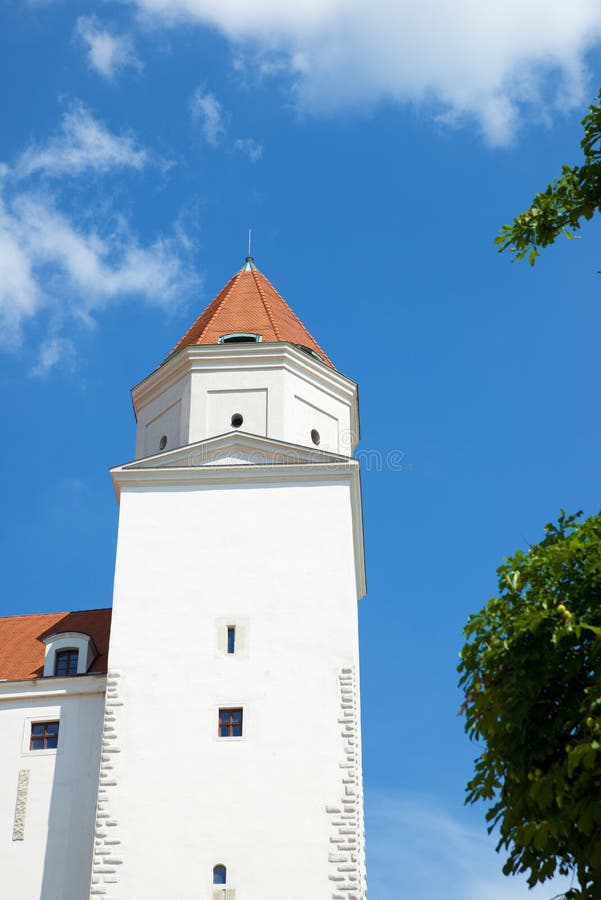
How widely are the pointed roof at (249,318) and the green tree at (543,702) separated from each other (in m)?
16.4

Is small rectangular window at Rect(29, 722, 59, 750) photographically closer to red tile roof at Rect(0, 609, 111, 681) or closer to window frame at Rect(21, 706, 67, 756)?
window frame at Rect(21, 706, 67, 756)

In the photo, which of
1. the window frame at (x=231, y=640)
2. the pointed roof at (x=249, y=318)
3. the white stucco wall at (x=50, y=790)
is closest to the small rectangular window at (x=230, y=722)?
the window frame at (x=231, y=640)

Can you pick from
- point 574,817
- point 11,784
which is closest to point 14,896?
point 11,784

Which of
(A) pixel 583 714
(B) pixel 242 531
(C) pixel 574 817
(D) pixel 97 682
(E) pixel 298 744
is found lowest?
(C) pixel 574 817

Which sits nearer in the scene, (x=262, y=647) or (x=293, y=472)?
(x=262, y=647)

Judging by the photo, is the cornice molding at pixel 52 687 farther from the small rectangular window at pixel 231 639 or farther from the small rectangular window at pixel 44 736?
the small rectangular window at pixel 231 639

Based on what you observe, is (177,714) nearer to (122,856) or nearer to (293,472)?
(122,856)

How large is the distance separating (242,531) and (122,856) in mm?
6981

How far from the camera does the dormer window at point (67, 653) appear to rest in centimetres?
2648

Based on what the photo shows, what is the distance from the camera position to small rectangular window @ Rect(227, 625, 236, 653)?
24.7m

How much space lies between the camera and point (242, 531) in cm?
2608

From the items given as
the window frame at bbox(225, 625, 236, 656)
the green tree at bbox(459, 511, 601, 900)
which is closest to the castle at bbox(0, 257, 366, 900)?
the window frame at bbox(225, 625, 236, 656)

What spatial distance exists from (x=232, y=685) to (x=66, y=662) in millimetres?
4438

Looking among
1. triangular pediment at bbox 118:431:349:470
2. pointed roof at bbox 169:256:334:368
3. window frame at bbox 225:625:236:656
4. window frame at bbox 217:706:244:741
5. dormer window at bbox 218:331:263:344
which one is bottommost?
window frame at bbox 217:706:244:741
